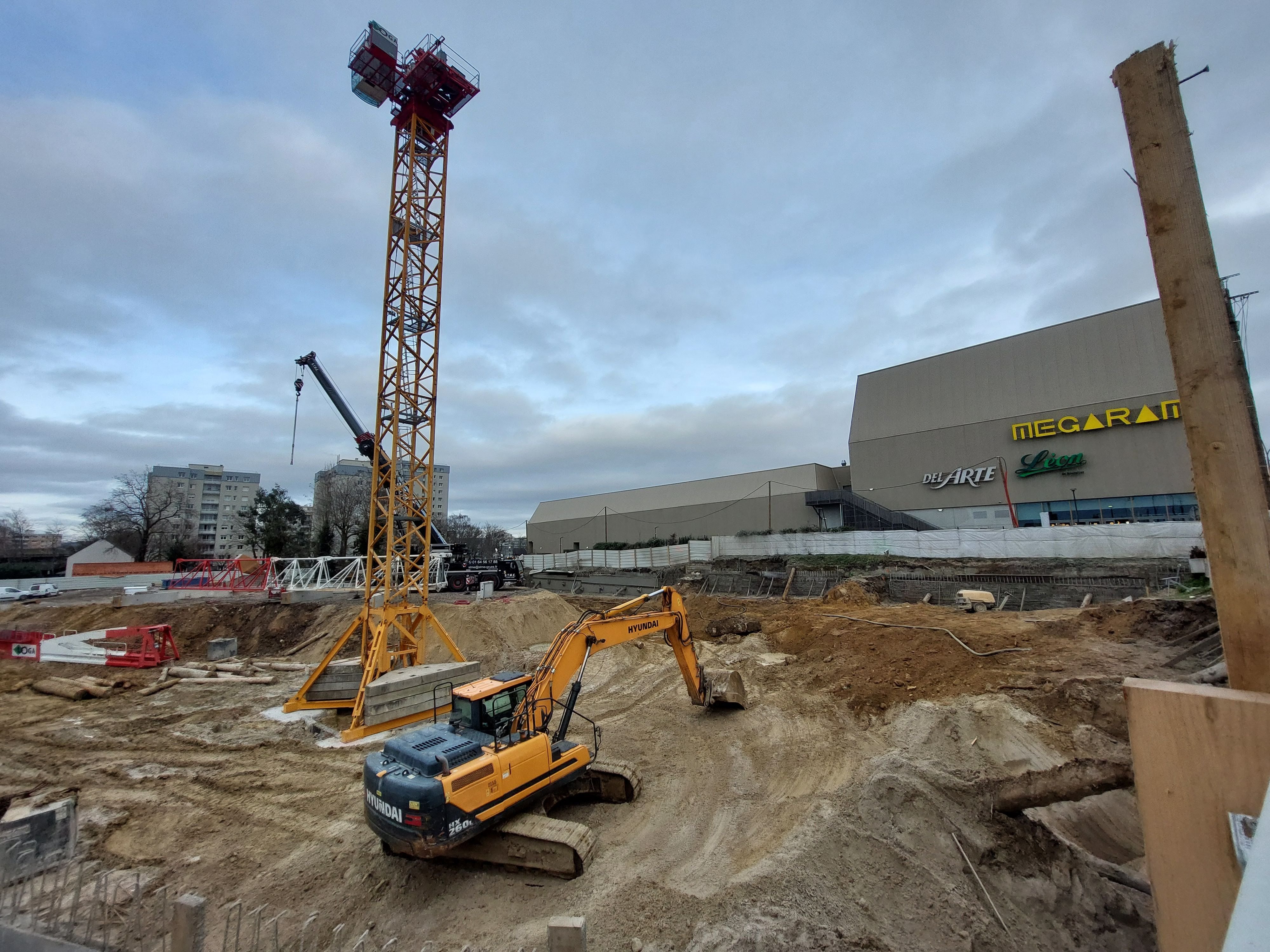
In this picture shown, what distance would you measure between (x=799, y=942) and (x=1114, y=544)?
28.0 meters

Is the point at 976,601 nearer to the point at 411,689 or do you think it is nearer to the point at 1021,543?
the point at 1021,543

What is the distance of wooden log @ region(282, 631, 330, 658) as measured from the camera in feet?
72.3

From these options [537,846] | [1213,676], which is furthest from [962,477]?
[537,846]

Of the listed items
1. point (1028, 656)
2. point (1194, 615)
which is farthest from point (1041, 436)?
point (1028, 656)

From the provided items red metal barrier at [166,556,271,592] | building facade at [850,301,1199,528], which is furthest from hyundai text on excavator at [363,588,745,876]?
building facade at [850,301,1199,528]

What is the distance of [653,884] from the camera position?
6.37 m

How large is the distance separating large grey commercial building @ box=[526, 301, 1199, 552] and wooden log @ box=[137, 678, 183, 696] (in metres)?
38.7

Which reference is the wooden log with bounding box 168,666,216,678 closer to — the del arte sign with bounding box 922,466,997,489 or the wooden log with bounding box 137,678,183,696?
the wooden log with bounding box 137,678,183,696

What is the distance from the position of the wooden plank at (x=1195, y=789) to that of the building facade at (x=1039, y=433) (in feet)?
133

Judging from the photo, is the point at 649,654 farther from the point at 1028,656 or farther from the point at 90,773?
the point at 90,773

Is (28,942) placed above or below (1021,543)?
below

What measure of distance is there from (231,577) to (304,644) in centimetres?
1126

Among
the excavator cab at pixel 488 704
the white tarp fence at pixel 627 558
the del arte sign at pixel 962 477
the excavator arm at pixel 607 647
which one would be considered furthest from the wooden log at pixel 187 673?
the del arte sign at pixel 962 477

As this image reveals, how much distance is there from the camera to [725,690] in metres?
12.0
